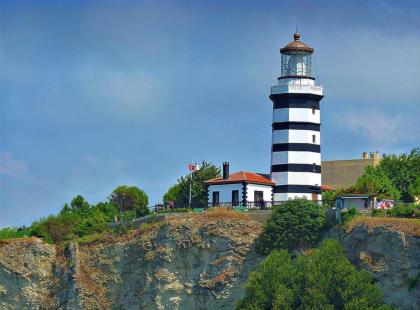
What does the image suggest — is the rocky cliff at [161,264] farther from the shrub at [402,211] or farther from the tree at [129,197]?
the tree at [129,197]

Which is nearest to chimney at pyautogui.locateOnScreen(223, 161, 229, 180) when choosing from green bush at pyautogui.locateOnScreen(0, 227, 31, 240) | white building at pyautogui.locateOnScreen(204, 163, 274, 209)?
white building at pyautogui.locateOnScreen(204, 163, 274, 209)

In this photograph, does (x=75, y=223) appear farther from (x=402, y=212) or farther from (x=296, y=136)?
(x=402, y=212)

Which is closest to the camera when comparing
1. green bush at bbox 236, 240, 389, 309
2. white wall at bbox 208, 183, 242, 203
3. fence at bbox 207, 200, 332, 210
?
green bush at bbox 236, 240, 389, 309

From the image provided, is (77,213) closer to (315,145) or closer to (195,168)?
(195,168)

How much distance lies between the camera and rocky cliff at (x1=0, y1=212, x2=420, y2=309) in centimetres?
7294

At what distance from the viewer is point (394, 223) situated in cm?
7288

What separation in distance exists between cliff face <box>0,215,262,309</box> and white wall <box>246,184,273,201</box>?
5082 mm

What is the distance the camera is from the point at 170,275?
80375 millimetres

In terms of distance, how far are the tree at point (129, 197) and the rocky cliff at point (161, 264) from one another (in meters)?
22.9

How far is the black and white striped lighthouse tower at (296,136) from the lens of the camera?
86312 mm

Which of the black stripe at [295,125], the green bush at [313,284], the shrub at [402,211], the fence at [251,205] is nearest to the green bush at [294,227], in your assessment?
the green bush at [313,284]

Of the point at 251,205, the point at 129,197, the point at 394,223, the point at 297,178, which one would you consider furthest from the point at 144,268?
the point at 129,197

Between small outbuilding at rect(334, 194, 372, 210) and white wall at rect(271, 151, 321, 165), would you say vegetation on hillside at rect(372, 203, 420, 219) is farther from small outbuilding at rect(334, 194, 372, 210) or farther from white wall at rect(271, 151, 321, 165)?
white wall at rect(271, 151, 321, 165)

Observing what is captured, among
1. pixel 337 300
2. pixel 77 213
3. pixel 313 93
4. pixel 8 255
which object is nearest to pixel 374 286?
pixel 337 300
